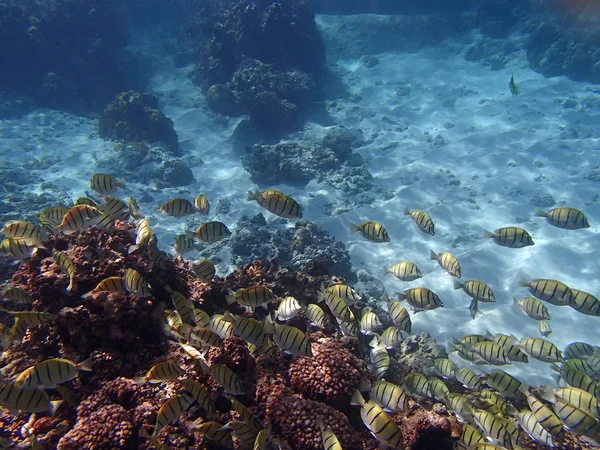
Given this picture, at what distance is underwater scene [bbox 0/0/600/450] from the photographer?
10.9 ft

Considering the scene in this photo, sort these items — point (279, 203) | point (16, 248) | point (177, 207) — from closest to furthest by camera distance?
point (16, 248)
point (279, 203)
point (177, 207)

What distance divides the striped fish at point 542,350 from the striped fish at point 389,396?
9.73 ft

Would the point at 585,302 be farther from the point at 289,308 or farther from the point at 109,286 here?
the point at 109,286

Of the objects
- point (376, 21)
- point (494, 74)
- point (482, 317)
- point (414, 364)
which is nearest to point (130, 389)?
point (414, 364)

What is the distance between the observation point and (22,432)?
10.1 ft

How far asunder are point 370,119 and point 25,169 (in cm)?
1798

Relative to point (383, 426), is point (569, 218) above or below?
above

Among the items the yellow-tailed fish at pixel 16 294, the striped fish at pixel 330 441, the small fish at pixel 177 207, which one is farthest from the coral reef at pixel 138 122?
the striped fish at pixel 330 441

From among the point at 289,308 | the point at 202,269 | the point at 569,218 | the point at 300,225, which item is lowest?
the point at 289,308

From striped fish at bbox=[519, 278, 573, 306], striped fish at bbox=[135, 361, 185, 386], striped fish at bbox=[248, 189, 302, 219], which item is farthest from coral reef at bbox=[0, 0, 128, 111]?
striped fish at bbox=[519, 278, 573, 306]

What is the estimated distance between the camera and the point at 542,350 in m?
4.97

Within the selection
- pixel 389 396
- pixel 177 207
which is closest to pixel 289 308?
pixel 389 396

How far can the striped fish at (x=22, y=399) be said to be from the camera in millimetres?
2592

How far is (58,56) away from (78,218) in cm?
2456
